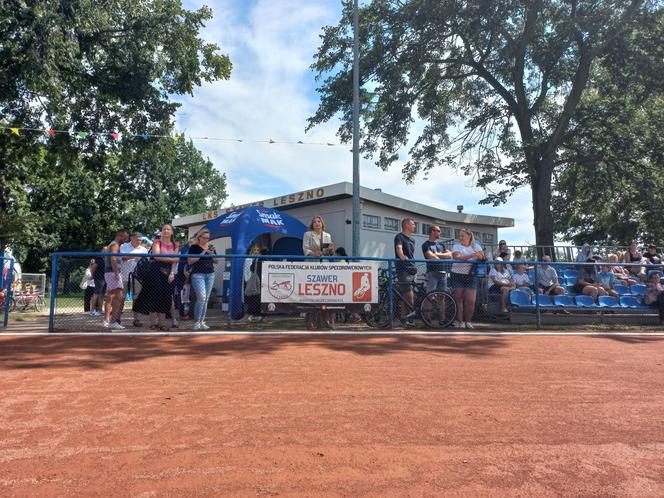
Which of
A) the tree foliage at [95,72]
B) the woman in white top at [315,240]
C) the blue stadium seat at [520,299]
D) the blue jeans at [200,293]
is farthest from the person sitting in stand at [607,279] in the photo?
the tree foliage at [95,72]

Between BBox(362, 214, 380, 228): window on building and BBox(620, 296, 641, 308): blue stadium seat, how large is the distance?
318 inches

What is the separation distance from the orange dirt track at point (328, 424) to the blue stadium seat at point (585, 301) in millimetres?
4070

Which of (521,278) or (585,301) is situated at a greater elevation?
(521,278)

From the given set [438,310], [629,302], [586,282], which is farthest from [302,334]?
[629,302]

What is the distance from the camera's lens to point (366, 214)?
15898mm

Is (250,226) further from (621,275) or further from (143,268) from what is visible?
(621,275)

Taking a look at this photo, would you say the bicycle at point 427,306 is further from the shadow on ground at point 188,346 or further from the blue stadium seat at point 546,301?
the blue stadium seat at point 546,301

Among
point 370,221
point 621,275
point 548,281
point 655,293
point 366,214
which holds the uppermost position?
point 366,214

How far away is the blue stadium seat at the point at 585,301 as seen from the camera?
10.1m

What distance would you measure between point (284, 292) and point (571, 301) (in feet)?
21.3

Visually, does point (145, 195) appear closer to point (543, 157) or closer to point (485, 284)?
point (543, 157)

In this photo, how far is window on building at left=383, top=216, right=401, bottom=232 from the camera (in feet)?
54.7

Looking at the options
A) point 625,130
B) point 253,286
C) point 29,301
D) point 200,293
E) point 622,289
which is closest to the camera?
point 200,293

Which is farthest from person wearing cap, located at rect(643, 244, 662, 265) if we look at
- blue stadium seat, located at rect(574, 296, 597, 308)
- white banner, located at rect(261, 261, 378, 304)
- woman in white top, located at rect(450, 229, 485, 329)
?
white banner, located at rect(261, 261, 378, 304)
